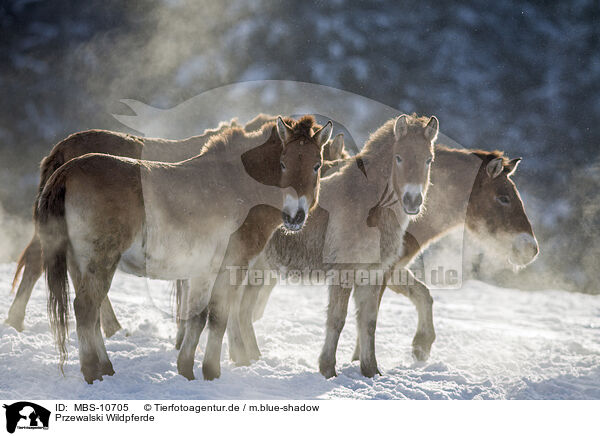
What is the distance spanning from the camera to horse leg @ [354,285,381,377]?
6086mm

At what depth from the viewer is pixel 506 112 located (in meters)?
12.9

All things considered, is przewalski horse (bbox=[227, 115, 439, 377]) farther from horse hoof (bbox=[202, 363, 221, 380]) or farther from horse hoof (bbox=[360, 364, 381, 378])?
horse hoof (bbox=[202, 363, 221, 380])

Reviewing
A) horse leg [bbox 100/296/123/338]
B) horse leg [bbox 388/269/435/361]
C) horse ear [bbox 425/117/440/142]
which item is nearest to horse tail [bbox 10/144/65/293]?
horse leg [bbox 100/296/123/338]

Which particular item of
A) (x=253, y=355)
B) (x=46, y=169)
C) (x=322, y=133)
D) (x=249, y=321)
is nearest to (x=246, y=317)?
(x=249, y=321)

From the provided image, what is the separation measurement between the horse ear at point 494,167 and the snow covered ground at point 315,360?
2.52 m

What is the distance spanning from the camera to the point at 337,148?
830 centimetres

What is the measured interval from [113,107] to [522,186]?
9.29 m

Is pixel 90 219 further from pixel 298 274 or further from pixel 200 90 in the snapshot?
pixel 200 90

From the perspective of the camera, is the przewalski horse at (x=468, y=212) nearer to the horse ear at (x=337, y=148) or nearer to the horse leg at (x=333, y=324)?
the horse leg at (x=333, y=324)

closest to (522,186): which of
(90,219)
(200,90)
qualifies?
(200,90)

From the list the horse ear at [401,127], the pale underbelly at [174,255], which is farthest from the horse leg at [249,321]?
the horse ear at [401,127]

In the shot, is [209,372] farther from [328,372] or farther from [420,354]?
[420,354]

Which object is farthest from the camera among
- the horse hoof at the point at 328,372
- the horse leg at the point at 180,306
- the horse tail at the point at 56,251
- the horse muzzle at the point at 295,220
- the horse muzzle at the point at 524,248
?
the horse muzzle at the point at 524,248

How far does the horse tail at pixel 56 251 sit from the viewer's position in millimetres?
4562
